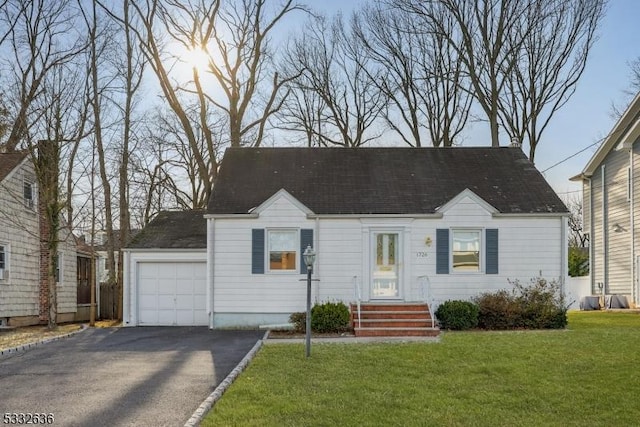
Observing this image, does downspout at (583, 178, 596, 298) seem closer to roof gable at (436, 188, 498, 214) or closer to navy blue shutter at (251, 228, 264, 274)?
roof gable at (436, 188, 498, 214)

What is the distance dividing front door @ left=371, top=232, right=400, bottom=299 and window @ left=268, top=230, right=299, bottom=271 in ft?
7.45

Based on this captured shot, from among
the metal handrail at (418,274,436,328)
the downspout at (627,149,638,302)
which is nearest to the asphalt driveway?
the metal handrail at (418,274,436,328)

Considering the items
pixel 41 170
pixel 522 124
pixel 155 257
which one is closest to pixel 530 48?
pixel 522 124

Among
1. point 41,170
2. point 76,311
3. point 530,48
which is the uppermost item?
point 530,48

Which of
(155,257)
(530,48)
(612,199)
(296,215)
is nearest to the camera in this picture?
(296,215)

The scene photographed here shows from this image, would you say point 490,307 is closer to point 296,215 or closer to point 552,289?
point 552,289

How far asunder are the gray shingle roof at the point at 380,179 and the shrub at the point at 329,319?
3.25 m

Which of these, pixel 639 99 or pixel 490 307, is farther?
pixel 639 99

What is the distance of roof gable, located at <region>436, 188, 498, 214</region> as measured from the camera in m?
17.8

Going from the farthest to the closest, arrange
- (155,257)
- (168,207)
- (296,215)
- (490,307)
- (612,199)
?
(168,207) → (612,199) → (155,257) → (296,215) → (490,307)

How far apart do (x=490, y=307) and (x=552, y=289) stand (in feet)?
7.11

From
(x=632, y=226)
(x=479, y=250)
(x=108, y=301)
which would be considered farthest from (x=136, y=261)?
(x=632, y=226)

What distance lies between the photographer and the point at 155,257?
778 inches

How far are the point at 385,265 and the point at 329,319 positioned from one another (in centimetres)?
303
